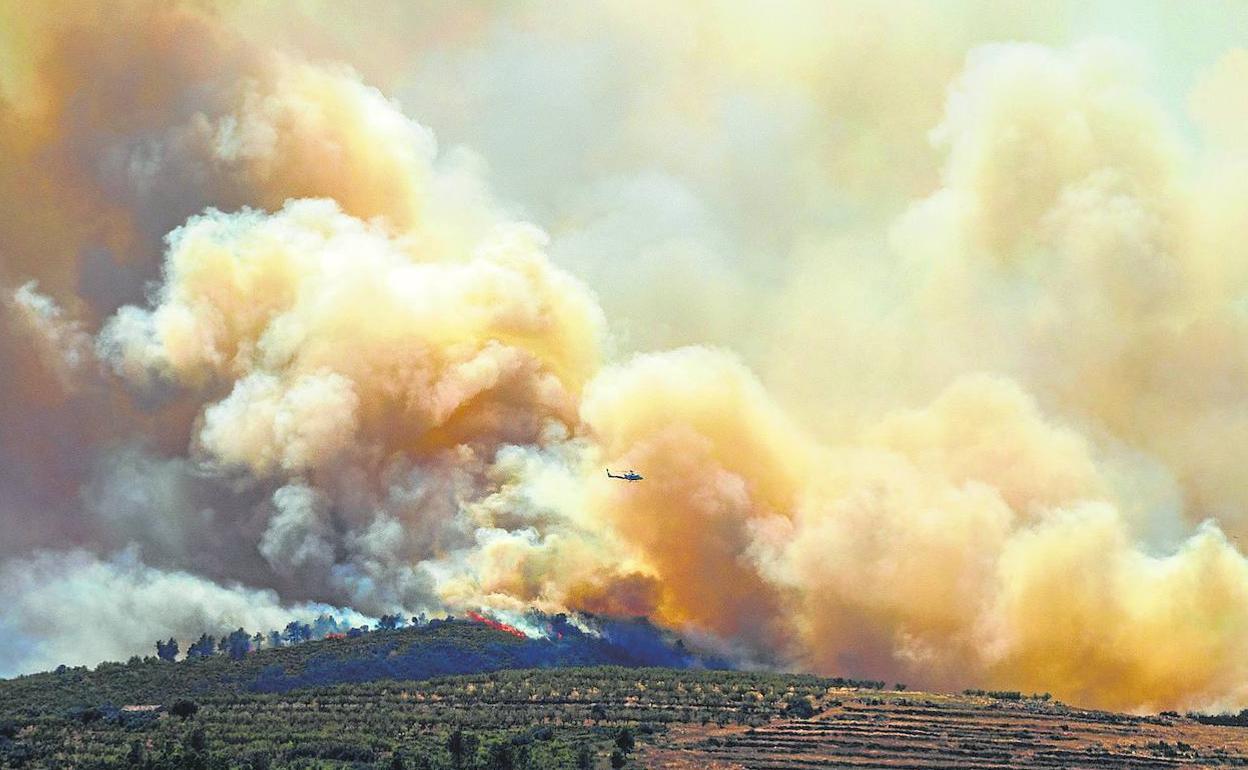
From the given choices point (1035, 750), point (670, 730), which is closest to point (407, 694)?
point (670, 730)

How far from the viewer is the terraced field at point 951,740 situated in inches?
3821

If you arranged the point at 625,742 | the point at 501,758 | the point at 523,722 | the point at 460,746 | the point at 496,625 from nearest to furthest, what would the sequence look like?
1. the point at 501,758
2. the point at 460,746
3. the point at 625,742
4. the point at 523,722
5. the point at 496,625

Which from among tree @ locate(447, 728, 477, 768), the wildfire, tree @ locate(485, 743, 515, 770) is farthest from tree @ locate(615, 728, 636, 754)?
the wildfire

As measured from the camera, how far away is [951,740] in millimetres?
104188

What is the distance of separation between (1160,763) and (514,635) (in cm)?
4960

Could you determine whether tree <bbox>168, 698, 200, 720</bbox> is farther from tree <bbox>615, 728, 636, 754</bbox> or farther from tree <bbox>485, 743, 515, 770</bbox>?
tree <bbox>615, 728, 636, 754</bbox>

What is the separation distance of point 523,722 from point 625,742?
1045 cm

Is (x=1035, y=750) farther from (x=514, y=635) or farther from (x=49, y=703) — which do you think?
(x=49, y=703)

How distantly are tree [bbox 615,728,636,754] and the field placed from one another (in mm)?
135

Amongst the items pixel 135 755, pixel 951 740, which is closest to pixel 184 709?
pixel 135 755

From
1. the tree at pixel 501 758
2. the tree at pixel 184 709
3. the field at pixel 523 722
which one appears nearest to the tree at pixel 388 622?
the field at pixel 523 722

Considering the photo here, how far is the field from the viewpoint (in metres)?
95.1

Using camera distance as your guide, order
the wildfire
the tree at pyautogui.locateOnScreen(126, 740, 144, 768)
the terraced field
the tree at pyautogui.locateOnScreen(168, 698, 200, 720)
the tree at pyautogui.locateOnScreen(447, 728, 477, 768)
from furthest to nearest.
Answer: the wildfire → the tree at pyautogui.locateOnScreen(168, 698, 200, 720) → the terraced field → the tree at pyautogui.locateOnScreen(447, 728, 477, 768) → the tree at pyautogui.locateOnScreen(126, 740, 144, 768)

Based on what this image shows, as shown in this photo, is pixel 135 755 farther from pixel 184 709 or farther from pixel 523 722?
pixel 523 722
